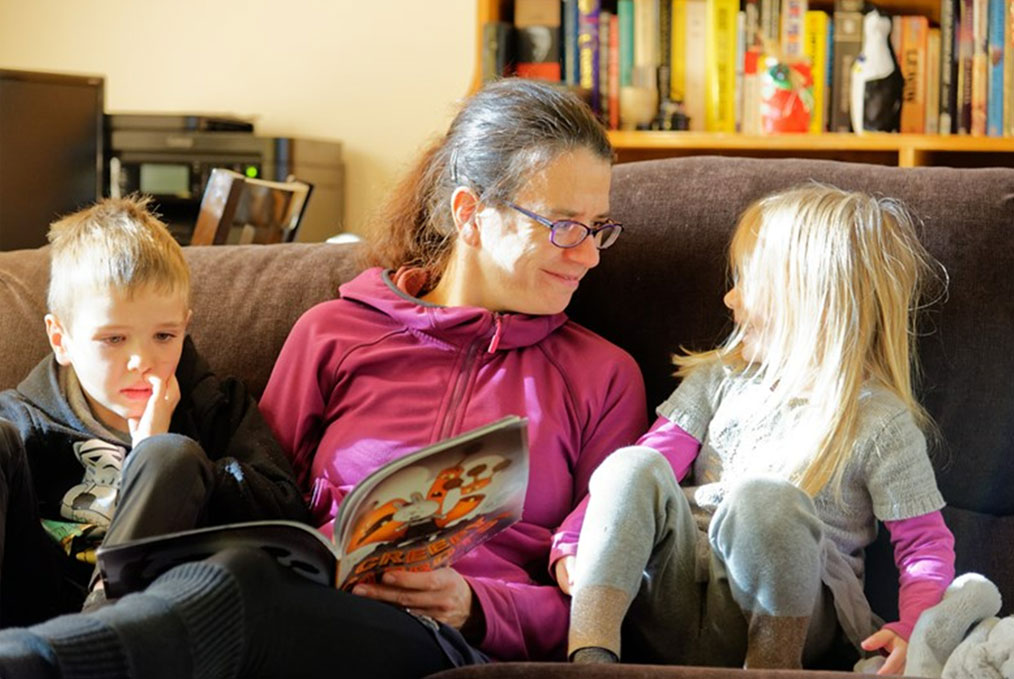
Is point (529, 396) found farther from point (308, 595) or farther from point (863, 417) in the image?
point (308, 595)

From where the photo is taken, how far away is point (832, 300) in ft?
5.53

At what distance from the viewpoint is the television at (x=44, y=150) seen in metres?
3.01

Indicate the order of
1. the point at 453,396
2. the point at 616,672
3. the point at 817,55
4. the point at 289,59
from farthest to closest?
the point at 289,59, the point at 817,55, the point at 453,396, the point at 616,672

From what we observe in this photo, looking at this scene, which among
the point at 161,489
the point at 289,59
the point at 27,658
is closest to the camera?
the point at 27,658

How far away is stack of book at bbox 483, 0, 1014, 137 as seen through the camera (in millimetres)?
3068

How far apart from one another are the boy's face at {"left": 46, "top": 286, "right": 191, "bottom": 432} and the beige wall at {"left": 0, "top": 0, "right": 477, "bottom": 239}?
6.46ft

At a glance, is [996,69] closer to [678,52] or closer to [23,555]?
[678,52]

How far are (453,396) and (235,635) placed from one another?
60 centimetres

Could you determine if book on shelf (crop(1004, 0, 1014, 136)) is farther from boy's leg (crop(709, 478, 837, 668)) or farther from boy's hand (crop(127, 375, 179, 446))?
boy's hand (crop(127, 375, 179, 446))

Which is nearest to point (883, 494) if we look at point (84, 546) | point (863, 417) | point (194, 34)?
point (863, 417)

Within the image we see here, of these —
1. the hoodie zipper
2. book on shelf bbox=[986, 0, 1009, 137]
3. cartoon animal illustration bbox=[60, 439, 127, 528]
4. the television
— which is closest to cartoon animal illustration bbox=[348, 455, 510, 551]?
the hoodie zipper

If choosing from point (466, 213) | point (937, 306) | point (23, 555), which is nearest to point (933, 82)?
point (937, 306)

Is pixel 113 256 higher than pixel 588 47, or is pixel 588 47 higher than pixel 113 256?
pixel 588 47

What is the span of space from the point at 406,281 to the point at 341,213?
190cm
